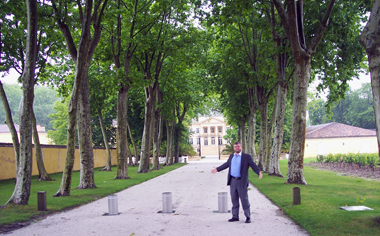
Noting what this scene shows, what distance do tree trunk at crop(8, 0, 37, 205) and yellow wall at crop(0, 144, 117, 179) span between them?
14808mm

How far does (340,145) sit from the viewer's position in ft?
209

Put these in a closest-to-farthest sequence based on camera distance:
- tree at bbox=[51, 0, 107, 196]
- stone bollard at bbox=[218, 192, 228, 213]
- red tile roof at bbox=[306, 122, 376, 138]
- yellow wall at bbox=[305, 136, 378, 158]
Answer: stone bollard at bbox=[218, 192, 228, 213]
tree at bbox=[51, 0, 107, 196]
yellow wall at bbox=[305, 136, 378, 158]
red tile roof at bbox=[306, 122, 376, 138]

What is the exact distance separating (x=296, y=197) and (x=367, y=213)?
2026 mm

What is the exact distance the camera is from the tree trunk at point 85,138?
53.3 feet

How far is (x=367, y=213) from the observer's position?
28.8 ft

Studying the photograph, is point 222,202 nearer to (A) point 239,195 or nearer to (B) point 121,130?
(A) point 239,195

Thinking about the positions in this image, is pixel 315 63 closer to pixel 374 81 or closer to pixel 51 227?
pixel 374 81

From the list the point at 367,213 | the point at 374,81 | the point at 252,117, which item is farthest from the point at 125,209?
the point at 252,117

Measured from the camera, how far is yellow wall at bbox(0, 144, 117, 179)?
24516 millimetres

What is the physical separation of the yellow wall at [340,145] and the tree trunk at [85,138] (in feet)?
173

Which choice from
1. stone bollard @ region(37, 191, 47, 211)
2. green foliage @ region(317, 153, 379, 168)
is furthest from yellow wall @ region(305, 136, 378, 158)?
stone bollard @ region(37, 191, 47, 211)

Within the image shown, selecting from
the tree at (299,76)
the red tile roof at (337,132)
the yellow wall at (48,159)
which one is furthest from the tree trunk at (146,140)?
the red tile roof at (337,132)

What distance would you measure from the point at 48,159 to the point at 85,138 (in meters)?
16.9

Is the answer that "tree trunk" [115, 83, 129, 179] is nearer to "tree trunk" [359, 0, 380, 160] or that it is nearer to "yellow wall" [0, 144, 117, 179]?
"yellow wall" [0, 144, 117, 179]
